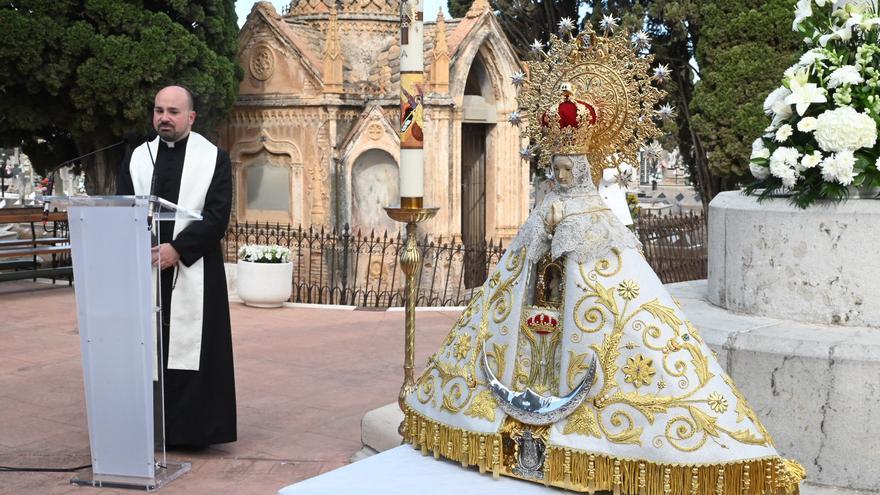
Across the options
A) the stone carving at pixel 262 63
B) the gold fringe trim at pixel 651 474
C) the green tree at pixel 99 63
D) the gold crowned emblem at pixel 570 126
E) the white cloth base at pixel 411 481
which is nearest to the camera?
the gold fringe trim at pixel 651 474

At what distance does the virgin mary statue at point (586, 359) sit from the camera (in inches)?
157

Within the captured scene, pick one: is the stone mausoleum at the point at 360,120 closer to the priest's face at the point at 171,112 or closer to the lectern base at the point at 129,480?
the priest's face at the point at 171,112

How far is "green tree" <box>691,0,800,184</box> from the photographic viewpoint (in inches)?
711

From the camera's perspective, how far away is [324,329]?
34.3 feet

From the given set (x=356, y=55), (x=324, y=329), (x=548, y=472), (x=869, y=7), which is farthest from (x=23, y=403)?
(x=356, y=55)

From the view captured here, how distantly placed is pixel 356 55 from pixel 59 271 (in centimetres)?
716

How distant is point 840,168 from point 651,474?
2.29 m

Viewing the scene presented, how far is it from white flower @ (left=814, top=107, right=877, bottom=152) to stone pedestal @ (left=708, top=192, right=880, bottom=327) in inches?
12.5

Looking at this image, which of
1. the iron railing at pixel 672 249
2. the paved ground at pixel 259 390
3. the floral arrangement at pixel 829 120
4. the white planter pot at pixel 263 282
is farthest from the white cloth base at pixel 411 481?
the iron railing at pixel 672 249

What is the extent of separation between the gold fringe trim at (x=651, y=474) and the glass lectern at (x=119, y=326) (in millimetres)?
1999

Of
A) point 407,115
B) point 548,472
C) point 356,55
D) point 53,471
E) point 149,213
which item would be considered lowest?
point 53,471

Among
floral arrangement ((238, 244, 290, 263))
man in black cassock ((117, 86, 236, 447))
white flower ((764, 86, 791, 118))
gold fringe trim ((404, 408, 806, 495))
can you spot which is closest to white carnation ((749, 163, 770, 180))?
white flower ((764, 86, 791, 118))

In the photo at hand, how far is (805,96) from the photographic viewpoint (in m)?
5.57

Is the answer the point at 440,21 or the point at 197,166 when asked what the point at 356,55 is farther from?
the point at 197,166
